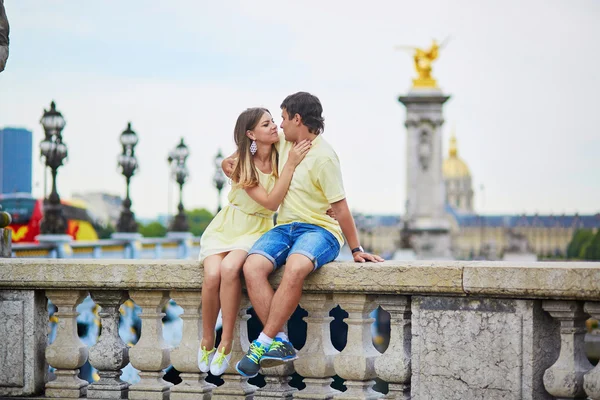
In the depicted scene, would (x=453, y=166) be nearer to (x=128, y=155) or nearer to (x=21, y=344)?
(x=128, y=155)

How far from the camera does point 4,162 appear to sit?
51.3 meters

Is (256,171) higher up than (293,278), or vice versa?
(256,171)

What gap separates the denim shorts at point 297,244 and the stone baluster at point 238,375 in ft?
1.28

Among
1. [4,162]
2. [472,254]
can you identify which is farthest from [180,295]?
[472,254]

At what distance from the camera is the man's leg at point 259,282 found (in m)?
6.71

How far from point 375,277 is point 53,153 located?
2042cm

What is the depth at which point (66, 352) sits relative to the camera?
7.40 m

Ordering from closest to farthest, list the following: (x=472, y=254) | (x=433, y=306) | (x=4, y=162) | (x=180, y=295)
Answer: (x=433, y=306), (x=180, y=295), (x=4, y=162), (x=472, y=254)

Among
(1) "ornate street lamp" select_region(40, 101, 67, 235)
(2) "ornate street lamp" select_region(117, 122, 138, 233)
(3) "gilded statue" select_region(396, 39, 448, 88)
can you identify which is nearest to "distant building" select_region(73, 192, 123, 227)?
(3) "gilded statue" select_region(396, 39, 448, 88)

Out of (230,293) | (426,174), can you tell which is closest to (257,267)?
(230,293)

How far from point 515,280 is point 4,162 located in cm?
4728

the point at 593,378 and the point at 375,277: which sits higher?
the point at 375,277

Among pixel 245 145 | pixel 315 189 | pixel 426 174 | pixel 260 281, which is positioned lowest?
pixel 260 281

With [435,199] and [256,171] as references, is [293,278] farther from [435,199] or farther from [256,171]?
[435,199]
